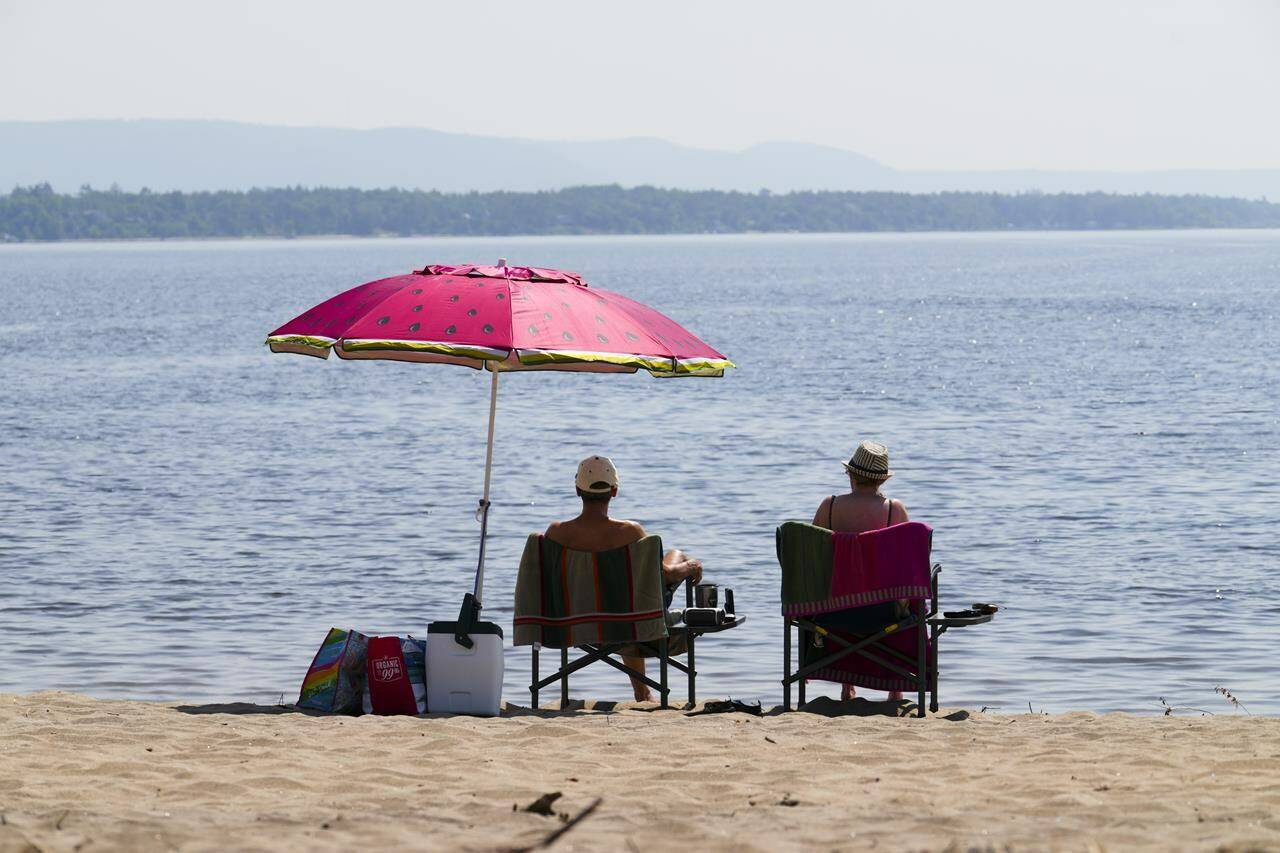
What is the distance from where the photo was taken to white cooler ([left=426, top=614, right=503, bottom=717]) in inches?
318

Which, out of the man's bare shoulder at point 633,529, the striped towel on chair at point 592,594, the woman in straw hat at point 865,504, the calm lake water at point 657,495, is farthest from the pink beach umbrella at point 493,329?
the calm lake water at point 657,495

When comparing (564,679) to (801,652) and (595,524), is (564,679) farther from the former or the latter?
(801,652)

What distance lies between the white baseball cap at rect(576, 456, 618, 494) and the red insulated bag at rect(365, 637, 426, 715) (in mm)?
1082

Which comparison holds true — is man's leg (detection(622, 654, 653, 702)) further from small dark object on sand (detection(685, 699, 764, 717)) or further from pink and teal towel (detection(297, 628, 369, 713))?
pink and teal towel (detection(297, 628, 369, 713))

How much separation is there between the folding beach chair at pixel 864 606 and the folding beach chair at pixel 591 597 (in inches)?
23.9

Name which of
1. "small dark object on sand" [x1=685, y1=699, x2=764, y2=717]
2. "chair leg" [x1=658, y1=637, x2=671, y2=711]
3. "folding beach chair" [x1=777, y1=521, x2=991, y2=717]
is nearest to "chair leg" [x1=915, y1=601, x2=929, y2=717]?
"folding beach chair" [x1=777, y1=521, x2=991, y2=717]

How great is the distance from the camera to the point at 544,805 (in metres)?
5.83

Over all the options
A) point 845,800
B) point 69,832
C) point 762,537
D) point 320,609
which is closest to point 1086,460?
point 762,537

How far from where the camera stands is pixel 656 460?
74.6ft

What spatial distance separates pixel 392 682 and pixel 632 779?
1.92 m

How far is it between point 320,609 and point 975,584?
4.87 m

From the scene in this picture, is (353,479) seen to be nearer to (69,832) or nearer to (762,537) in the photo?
(762,537)

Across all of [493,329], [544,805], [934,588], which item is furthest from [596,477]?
[544,805]

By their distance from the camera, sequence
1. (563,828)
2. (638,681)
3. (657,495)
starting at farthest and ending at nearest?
(657,495) → (638,681) → (563,828)
